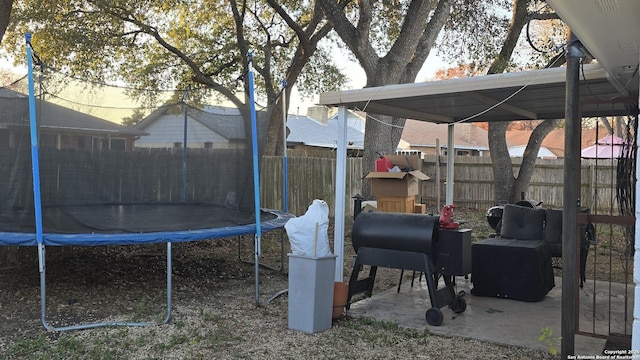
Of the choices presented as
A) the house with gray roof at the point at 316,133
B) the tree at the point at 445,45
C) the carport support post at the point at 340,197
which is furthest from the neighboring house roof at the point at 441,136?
the carport support post at the point at 340,197

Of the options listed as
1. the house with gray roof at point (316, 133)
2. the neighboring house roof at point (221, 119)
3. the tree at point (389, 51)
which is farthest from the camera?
the house with gray roof at point (316, 133)

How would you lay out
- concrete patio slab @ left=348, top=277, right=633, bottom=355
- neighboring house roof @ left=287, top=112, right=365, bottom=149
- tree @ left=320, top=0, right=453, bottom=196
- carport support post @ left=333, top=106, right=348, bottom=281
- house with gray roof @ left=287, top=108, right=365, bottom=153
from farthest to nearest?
neighboring house roof @ left=287, top=112, right=365, bottom=149
house with gray roof @ left=287, top=108, right=365, bottom=153
tree @ left=320, top=0, right=453, bottom=196
carport support post @ left=333, top=106, right=348, bottom=281
concrete patio slab @ left=348, top=277, right=633, bottom=355

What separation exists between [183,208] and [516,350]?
10.8 feet

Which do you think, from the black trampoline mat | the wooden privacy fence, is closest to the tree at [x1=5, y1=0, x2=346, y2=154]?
the wooden privacy fence

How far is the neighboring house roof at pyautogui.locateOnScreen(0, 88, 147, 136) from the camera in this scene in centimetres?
506

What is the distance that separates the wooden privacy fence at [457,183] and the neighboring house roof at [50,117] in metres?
5.09

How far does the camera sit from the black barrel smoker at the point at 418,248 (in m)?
A: 4.62

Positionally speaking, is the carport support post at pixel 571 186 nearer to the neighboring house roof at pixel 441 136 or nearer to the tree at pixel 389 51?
the tree at pixel 389 51

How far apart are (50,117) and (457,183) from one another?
1152cm

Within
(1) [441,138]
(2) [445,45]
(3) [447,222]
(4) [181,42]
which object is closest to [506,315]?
(3) [447,222]

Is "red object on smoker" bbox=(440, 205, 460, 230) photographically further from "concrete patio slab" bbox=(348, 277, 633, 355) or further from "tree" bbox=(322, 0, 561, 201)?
"tree" bbox=(322, 0, 561, 201)

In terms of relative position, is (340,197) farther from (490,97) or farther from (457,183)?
(457,183)

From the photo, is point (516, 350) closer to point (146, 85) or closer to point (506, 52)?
point (506, 52)

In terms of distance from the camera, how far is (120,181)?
18.2 feet
